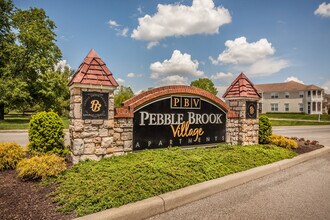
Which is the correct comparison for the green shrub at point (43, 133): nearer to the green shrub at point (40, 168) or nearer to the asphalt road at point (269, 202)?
the green shrub at point (40, 168)

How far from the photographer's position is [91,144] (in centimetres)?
623

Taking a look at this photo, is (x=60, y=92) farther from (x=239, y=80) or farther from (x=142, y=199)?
(x=142, y=199)

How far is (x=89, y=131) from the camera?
20.3 ft

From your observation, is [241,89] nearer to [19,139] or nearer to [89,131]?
[89,131]

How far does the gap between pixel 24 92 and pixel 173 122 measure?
72.1 feet

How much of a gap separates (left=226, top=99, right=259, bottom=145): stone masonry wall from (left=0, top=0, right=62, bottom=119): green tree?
22.4 meters

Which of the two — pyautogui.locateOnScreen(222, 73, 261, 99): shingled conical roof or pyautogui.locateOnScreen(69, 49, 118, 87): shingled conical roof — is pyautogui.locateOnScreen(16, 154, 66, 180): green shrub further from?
pyautogui.locateOnScreen(222, 73, 261, 99): shingled conical roof

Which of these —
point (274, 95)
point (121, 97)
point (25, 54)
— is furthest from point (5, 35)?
point (274, 95)

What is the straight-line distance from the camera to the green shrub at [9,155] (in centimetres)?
589

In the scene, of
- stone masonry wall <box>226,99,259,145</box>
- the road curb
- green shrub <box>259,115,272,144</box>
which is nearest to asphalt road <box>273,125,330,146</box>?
green shrub <box>259,115,272,144</box>

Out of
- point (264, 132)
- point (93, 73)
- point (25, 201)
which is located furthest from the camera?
point (264, 132)

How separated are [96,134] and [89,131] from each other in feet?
0.70

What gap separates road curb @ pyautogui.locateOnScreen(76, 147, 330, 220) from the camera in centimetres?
379

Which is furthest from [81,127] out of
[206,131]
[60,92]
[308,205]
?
[60,92]
